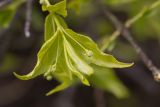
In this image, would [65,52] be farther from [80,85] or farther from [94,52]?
[80,85]

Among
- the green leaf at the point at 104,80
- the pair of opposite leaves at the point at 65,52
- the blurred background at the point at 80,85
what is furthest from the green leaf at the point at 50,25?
the blurred background at the point at 80,85

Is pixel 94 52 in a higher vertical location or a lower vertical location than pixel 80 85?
higher

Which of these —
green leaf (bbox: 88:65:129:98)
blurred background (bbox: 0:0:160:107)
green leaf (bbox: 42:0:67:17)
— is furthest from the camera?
blurred background (bbox: 0:0:160:107)

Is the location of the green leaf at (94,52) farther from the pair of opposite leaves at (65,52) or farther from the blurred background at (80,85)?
the blurred background at (80,85)

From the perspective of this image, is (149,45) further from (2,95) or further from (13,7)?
(13,7)

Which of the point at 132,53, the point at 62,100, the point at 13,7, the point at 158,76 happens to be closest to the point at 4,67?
the point at 62,100

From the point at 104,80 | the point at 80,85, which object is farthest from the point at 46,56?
the point at 80,85

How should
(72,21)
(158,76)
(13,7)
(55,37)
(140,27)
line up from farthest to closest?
(72,21) < (140,27) < (13,7) < (158,76) < (55,37)

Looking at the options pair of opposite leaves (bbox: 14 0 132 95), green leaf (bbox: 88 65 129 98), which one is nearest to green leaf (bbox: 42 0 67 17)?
pair of opposite leaves (bbox: 14 0 132 95)

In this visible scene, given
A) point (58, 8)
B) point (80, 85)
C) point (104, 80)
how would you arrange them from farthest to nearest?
point (80, 85) → point (104, 80) → point (58, 8)

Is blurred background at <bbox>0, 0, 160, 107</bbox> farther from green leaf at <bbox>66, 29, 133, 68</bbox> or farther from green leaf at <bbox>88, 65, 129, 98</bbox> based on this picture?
green leaf at <bbox>66, 29, 133, 68</bbox>

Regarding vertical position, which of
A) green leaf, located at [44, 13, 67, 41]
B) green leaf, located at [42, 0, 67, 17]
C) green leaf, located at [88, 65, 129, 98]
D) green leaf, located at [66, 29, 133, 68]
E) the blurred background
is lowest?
the blurred background
